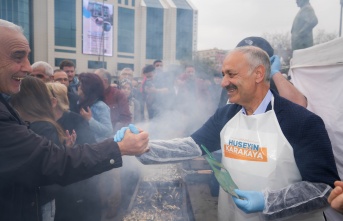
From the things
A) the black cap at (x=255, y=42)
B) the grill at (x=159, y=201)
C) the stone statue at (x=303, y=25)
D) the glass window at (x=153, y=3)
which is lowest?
the grill at (x=159, y=201)

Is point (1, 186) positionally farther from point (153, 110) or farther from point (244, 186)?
point (153, 110)

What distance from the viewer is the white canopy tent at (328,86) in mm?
2678

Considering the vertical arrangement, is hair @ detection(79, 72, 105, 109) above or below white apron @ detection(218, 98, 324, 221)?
above

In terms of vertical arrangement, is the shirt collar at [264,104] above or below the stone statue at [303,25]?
→ below

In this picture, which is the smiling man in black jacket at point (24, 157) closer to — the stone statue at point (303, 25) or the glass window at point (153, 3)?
the stone statue at point (303, 25)

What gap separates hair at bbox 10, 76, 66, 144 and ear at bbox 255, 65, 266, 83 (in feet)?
6.01

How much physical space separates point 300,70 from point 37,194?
361 centimetres

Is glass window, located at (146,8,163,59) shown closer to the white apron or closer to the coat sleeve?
the white apron

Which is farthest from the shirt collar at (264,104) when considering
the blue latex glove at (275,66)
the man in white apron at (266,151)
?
the blue latex glove at (275,66)

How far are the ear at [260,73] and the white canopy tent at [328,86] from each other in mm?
1142

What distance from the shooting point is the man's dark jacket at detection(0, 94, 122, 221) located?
57.7 inches

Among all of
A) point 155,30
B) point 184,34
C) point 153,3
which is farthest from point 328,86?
point 155,30

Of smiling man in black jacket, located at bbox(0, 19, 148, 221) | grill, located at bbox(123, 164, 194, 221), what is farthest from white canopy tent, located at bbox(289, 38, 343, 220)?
smiling man in black jacket, located at bbox(0, 19, 148, 221)

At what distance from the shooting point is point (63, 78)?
479cm
